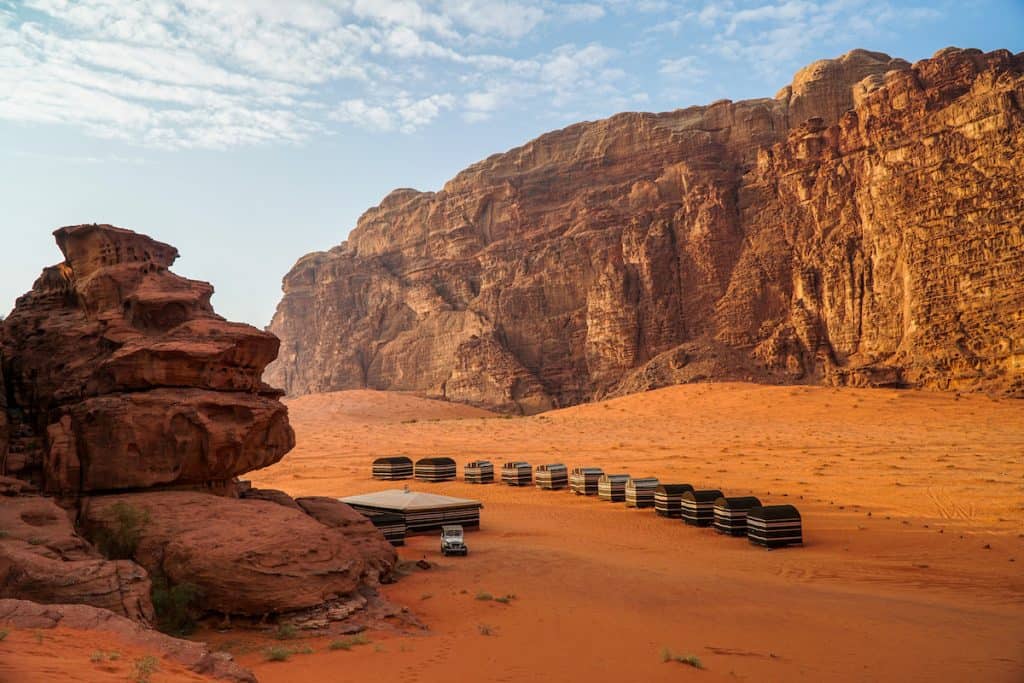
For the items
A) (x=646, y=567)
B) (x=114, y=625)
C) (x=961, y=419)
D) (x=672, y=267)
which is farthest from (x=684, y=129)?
(x=114, y=625)

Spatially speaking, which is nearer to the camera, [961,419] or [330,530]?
[330,530]

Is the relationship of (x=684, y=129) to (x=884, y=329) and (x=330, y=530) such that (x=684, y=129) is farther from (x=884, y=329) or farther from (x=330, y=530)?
(x=330, y=530)

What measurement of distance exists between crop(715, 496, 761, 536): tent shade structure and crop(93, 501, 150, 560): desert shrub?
37.0ft

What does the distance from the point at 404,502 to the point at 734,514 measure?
710 cm

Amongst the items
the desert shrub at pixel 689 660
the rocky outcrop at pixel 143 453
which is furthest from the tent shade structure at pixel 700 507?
the desert shrub at pixel 689 660

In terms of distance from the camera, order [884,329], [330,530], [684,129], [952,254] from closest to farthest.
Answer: [330,530], [952,254], [884,329], [684,129]

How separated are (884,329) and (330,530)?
139ft

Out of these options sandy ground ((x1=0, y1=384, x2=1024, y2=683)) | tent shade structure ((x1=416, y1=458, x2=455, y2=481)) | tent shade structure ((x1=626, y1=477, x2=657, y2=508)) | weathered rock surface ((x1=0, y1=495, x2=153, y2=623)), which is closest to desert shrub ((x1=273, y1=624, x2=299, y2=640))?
sandy ground ((x1=0, y1=384, x2=1024, y2=683))

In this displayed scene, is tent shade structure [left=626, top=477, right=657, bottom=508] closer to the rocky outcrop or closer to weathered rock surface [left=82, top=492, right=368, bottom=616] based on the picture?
the rocky outcrop

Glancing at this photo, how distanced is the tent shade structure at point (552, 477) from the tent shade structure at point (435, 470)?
137 inches

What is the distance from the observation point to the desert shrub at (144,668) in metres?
5.14

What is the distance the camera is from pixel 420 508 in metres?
15.3

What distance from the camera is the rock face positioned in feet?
131

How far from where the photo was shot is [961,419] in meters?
31.0
